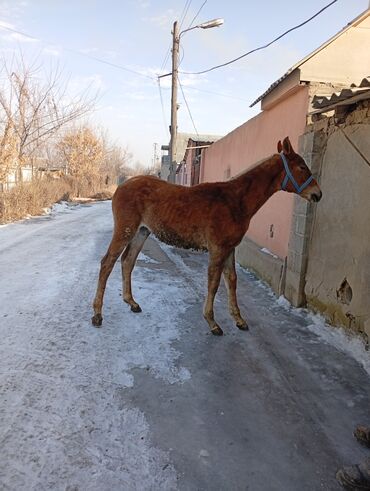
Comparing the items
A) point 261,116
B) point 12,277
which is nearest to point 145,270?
point 12,277

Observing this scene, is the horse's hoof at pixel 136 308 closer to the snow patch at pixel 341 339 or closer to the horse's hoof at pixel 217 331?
the horse's hoof at pixel 217 331

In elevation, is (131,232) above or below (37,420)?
above

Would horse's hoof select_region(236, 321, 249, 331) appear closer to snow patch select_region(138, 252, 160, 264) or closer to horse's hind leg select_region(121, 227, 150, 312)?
horse's hind leg select_region(121, 227, 150, 312)

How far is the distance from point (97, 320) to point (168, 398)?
1.50 m

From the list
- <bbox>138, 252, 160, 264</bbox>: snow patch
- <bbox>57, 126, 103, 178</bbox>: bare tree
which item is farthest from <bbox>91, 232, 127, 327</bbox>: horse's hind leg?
<bbox>57, 126, 103, 178</bbox>: bare tree

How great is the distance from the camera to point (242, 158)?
8383 mm

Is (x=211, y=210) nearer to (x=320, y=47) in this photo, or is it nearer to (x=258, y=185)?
(x=258, y=185)

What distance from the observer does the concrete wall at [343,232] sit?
3.61 meters

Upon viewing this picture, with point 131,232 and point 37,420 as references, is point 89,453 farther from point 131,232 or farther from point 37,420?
point 131,232

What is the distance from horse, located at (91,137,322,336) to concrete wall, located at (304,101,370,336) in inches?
15.9

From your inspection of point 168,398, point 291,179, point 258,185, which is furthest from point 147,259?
point 168,398

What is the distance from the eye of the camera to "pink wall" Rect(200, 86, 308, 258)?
5391mm

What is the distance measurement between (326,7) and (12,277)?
20.7 feet

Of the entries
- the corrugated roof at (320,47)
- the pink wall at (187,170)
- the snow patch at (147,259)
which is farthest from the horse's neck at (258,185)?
the pink wall at (187,170)
